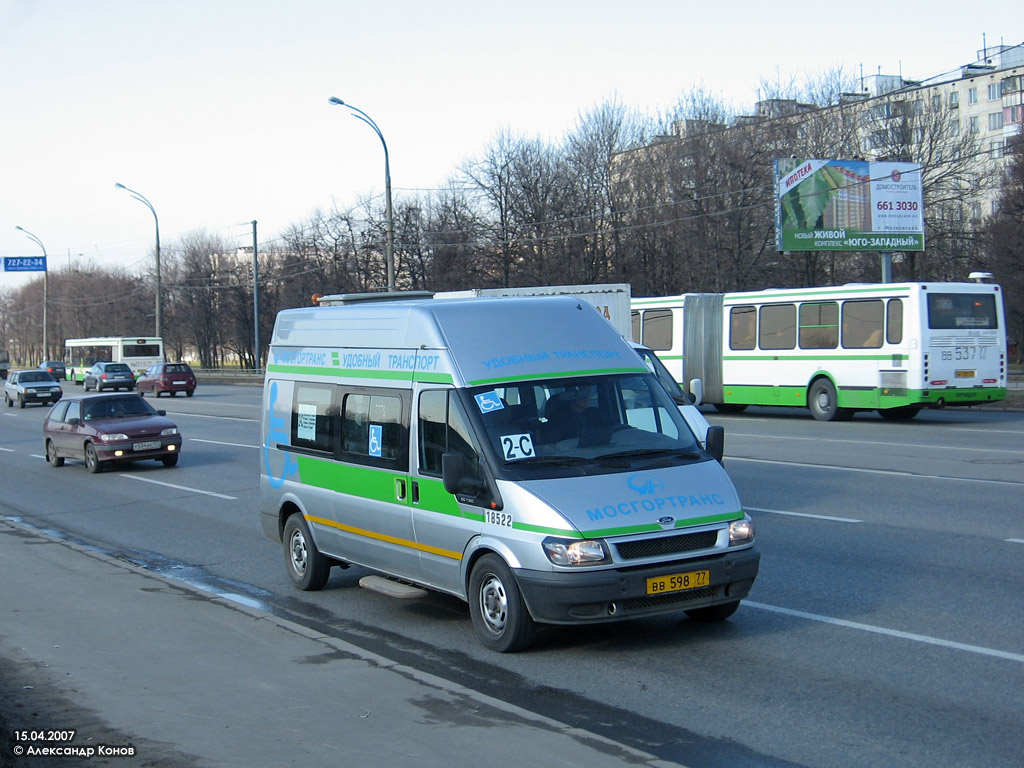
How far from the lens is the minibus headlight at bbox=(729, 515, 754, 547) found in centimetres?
687

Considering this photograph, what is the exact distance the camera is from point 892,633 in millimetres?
7055

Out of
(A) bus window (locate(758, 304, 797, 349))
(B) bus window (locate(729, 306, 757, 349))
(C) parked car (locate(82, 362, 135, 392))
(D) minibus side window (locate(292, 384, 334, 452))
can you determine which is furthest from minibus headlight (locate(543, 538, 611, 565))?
(C) parked car (locate(82, 362, 135, 392))

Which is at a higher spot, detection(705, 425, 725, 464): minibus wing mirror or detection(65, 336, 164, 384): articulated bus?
detection(65, 336, 164, 384): articulated bus

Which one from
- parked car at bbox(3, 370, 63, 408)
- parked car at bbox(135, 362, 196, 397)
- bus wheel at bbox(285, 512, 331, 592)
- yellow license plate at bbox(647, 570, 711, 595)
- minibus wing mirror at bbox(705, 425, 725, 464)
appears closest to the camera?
yellow license plate at bbox(647, 570, 711, 595)

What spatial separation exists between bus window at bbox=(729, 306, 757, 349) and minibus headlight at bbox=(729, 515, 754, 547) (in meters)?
21.9

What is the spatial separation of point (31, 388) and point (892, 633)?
47.5 metres

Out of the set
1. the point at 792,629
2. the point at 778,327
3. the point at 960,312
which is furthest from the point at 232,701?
the point at 778,327

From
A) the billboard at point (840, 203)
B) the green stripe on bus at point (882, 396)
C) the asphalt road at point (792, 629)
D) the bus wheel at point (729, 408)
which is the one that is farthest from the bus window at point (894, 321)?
the billboard at point (840, 203)

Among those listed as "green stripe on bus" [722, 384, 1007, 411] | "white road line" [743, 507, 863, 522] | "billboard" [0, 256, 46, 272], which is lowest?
"white road line" [743, 507, 863, 522]

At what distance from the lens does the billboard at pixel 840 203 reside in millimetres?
35844

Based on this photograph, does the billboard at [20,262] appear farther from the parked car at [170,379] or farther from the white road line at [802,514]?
the white road line at [802,514]

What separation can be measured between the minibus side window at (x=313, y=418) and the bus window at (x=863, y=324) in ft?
60.9

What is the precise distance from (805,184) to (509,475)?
31636 mm

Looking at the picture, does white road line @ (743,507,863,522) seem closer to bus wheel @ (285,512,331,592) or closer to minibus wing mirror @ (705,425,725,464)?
minibus wing mirror @ (705,425,725,464)
